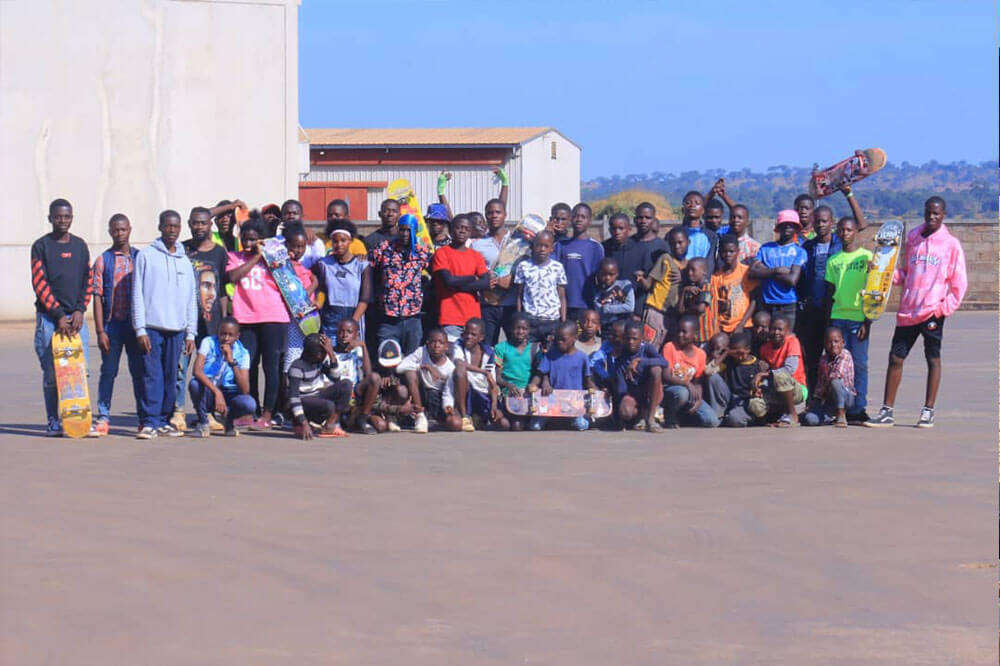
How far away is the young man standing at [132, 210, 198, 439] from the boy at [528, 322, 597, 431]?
112 inches

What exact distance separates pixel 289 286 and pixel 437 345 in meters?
1.29

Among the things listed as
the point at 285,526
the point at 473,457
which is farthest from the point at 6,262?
the point at 285,526

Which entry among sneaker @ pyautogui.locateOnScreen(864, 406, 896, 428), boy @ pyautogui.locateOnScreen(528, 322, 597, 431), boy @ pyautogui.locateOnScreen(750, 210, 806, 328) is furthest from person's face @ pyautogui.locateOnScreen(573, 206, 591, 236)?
sneaker @ pyautogui.locateOnScreen(864, 406, 896, 428)

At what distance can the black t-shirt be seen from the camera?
10.8 m

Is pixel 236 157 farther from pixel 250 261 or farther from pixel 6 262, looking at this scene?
pixel 250 261

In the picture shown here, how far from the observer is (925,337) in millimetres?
10930

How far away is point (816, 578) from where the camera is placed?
6527 mm

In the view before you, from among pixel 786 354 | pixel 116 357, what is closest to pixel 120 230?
pixel 116 357

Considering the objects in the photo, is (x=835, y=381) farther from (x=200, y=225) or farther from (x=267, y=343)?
(x=200, y=225)

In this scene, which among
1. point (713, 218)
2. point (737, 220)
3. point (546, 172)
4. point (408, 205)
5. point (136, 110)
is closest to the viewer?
point (737, 220)

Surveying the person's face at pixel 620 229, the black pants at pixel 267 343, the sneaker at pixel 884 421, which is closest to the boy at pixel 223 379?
the black pants at pixel 267 343

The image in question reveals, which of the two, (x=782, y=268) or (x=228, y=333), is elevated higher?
(x=782, y=268)

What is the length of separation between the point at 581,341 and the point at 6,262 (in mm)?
13399

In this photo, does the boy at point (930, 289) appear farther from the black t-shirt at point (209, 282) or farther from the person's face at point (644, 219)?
the black t-shirt at point (209, 282)
